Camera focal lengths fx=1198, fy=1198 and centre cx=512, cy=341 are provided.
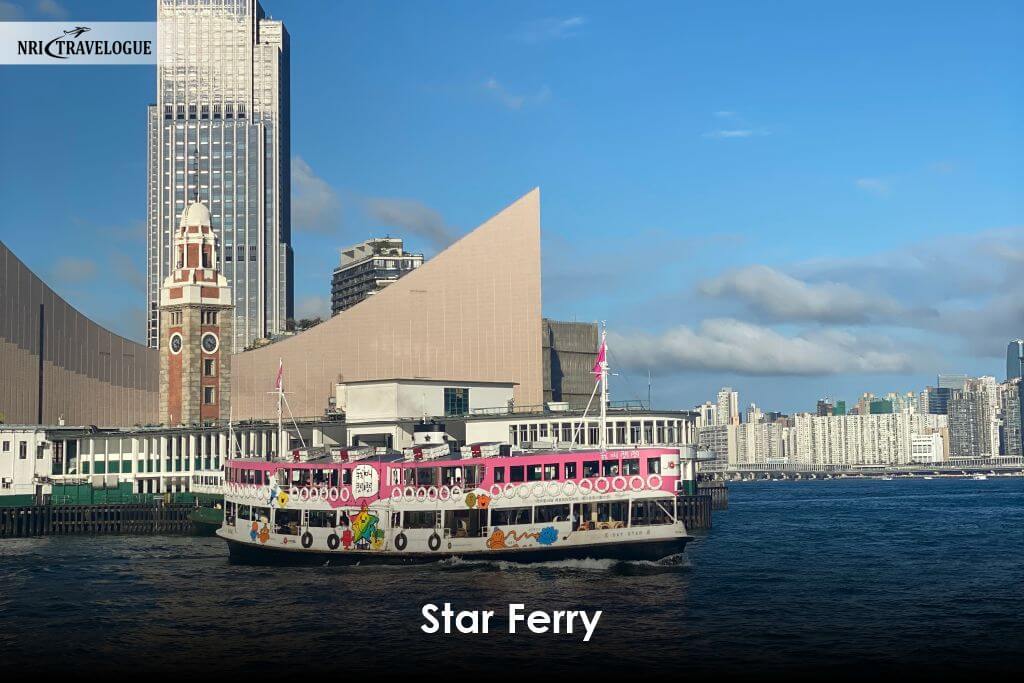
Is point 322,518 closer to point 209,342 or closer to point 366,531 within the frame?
point 366,531

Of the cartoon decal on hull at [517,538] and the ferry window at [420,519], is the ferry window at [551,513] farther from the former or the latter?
the ferry window at [420,519]

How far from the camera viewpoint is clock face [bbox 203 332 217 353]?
112188 mm

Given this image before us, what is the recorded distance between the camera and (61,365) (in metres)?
118

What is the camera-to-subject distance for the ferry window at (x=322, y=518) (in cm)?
5969

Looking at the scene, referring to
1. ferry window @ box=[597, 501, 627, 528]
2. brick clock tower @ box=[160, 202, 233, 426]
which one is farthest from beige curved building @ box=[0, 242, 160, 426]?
ferry window @ box=[597, 501, 627, 528]

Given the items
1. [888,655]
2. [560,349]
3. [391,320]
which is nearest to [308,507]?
[888,655]

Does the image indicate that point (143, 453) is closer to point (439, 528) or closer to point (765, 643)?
point (439, 528)

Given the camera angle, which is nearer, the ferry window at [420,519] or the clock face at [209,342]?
the ferry window at [420,519]

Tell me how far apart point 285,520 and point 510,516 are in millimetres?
12711

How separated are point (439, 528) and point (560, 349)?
8438cm

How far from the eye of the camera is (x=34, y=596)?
5100 centimetres

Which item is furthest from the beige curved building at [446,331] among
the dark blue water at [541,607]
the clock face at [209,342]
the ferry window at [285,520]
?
the ferry window at [285,520]

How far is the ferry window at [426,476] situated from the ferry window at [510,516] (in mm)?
3596

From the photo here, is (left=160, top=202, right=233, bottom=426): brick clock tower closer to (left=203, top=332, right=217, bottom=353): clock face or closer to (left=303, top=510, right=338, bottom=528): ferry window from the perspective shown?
(left=203, top=332, right=217, bottom=353): clock face
